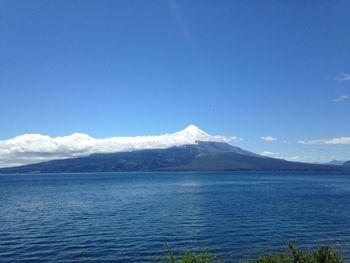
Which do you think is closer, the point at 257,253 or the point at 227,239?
the point at 257,253

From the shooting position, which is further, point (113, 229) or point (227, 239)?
point (113, 229)

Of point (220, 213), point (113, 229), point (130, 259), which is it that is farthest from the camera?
point (220, 213)

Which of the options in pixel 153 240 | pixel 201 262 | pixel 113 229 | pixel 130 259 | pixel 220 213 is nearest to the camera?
pixel 201 262

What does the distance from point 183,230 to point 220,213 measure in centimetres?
2213

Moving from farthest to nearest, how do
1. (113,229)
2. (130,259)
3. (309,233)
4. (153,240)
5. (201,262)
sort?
(113,229), (309,233), (153,240), (130,259), (201,262)

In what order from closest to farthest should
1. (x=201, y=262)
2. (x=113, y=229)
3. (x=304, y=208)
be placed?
1. (x=201, y=262)
2. (x=113, y=229)
3. (x=304, y=208)

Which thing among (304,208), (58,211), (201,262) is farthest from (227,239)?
(58,211)

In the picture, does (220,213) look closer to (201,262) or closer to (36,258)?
(36,258)

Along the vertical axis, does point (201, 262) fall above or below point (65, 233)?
above

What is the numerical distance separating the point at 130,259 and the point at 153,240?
9667 mm

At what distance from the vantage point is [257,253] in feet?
138

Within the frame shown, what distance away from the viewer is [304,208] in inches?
3356

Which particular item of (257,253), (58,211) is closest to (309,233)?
(257,253)

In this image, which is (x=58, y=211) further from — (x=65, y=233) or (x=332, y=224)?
(x=332, y=224)
